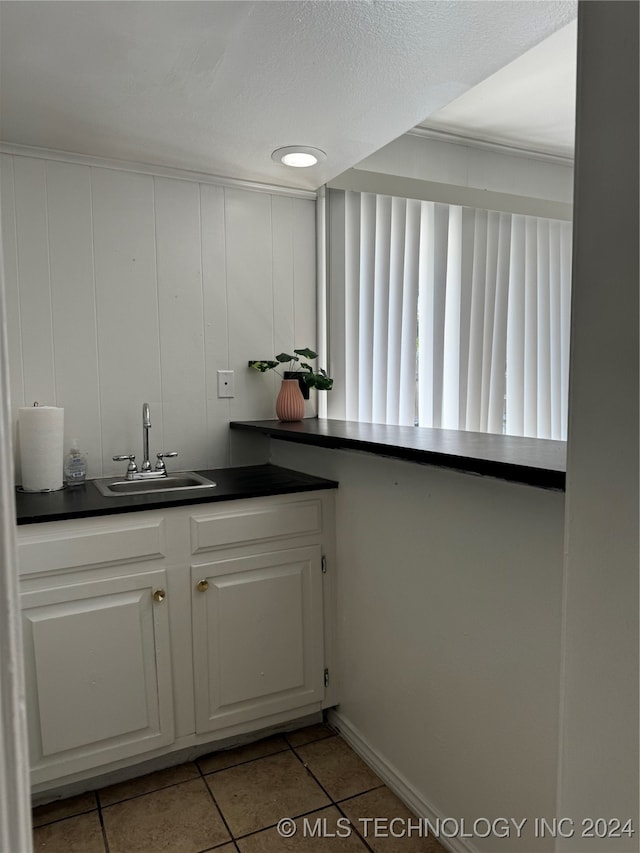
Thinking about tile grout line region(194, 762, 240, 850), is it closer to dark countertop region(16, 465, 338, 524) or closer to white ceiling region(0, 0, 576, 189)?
dark countertop region(16, 465, 338, 524)

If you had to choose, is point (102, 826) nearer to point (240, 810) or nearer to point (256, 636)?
point (240, 810)

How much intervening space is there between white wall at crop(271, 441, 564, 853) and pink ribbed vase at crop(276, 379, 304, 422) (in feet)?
1.63

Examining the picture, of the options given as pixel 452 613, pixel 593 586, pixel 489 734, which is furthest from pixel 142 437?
pixel 593 586

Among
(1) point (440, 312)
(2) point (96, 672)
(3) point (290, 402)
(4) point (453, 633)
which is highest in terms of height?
(1) point (440, 312)

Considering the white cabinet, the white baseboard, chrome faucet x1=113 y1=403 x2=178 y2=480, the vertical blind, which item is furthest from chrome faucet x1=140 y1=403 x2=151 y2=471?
the white baseboard

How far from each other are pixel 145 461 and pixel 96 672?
78 centimetres

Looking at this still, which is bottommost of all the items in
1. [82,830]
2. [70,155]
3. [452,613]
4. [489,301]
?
[82,830]

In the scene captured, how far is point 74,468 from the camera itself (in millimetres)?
2088

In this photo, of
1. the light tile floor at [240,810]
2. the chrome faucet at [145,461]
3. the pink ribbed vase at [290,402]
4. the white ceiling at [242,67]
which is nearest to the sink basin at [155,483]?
the chrome faucet at [145,461]

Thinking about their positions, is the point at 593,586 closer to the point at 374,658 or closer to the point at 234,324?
the point at 374,658

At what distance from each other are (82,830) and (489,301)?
8.61ft

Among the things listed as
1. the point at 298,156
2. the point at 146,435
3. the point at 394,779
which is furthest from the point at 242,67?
the point at 394,779

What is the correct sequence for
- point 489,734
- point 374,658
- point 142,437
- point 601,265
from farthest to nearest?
point 142,437 < point 374,658 < point 489,734 < point 601,265

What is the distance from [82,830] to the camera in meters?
1.61
